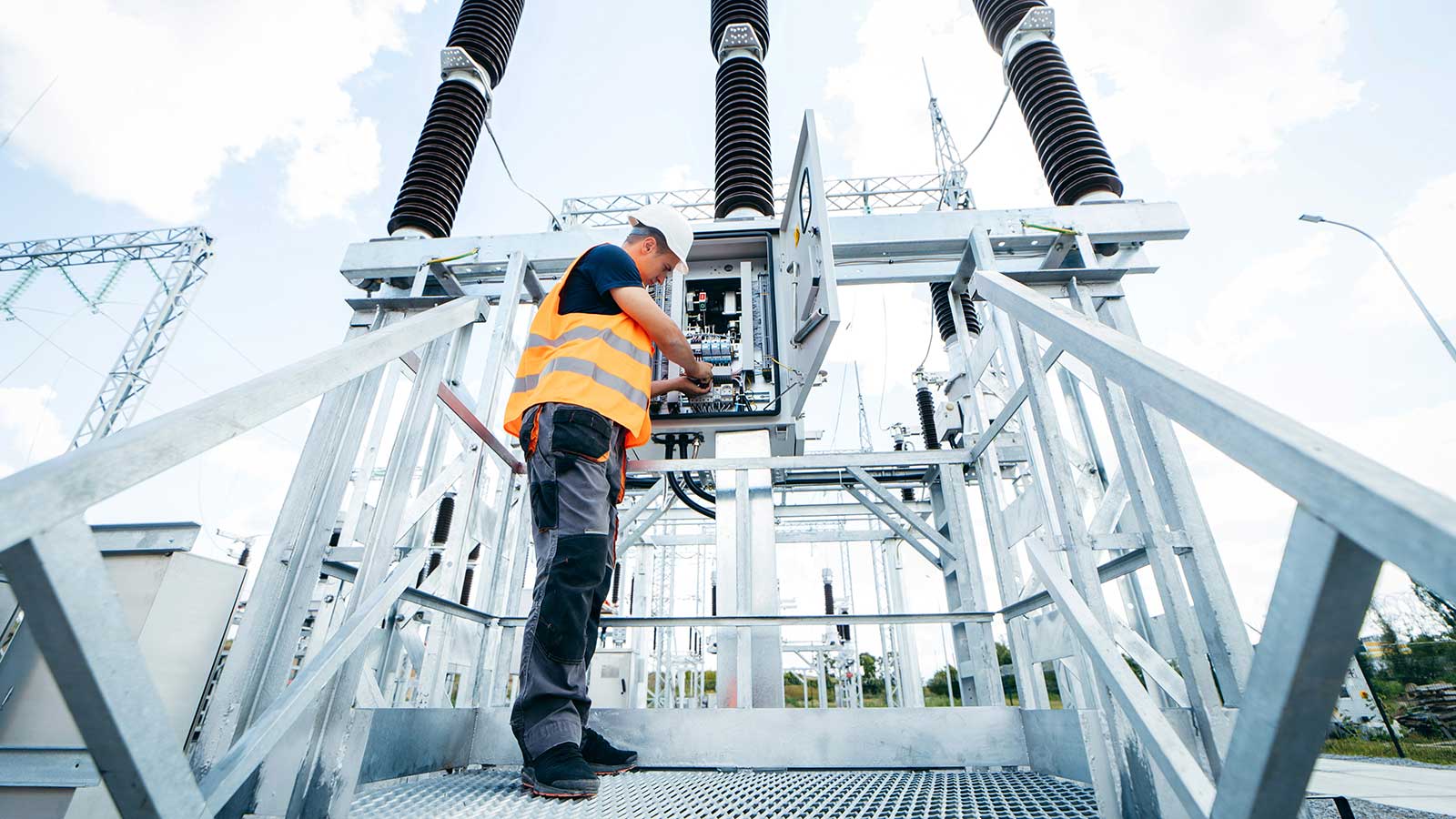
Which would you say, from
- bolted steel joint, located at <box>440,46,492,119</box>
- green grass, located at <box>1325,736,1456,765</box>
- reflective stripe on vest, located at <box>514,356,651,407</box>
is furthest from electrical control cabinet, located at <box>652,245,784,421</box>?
green grass, located at <box>1325,736,1456,765</box>

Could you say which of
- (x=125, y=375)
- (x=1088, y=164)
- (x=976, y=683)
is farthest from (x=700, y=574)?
(x=125, y=375)

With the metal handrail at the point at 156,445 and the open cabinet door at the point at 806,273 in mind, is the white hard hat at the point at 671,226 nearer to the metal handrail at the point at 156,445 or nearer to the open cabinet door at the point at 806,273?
the open cabinet door at the point at 806,273

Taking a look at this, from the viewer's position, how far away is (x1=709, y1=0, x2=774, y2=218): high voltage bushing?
475 cm

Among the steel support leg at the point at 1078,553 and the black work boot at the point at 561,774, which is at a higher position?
the steel support leg at the point at 1078,553

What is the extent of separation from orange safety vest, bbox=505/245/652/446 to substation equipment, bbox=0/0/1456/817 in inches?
10.2

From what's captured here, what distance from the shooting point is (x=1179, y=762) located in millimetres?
1180

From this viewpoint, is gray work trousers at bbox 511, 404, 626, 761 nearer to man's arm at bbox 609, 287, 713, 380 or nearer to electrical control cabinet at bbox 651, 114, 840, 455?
man's arm at bbox 609, 287, 713, 380

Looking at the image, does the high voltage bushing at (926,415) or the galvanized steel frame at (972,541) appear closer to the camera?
the galvanized steel frame at (972,541)

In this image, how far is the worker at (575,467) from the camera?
211 centimetres

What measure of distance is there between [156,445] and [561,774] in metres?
1.54

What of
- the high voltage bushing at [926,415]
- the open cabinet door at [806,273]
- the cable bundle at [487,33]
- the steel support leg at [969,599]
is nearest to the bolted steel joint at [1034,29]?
the open cabinet door at [806,273]

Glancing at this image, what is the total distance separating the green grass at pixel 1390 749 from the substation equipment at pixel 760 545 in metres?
10.9

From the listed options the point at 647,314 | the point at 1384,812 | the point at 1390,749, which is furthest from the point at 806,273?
the point at 1390,749

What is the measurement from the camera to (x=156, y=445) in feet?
3.07
